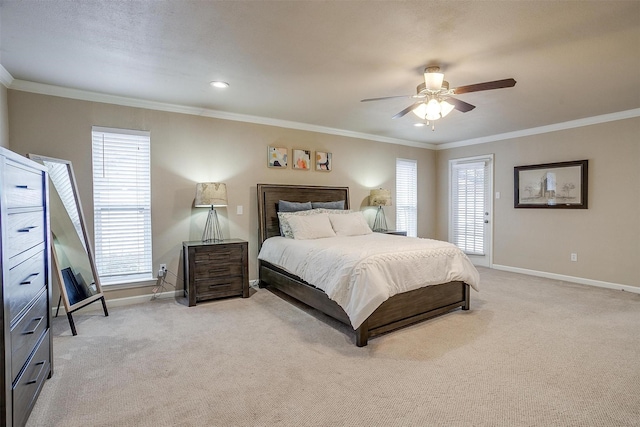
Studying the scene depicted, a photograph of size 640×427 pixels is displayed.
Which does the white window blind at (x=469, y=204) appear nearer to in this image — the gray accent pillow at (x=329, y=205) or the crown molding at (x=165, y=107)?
the crown molding at (x=165, y=107)

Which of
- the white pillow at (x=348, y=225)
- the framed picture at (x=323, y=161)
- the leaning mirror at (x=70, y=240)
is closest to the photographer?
the leaning mirror at (x=70, y=240)

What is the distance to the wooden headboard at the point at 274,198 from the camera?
470 centimetres

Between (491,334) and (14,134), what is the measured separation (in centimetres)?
505

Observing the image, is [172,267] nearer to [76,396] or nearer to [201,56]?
[76,396]

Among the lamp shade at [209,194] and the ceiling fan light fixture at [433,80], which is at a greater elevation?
the ceiling fan light fixture at [433,80]

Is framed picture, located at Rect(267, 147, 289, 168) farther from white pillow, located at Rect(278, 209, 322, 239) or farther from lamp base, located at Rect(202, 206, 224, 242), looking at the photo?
lamp base, located at Rect(202, 206, 224, 242)

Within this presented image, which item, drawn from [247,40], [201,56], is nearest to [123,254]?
[201,56]

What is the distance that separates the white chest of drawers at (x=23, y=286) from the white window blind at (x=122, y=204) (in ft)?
5.25

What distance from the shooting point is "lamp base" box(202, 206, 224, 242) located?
4.37 m

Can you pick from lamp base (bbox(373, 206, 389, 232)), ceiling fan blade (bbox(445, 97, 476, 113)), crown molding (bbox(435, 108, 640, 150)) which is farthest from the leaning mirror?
crown molding (bbox(435, 108, 640, 150))

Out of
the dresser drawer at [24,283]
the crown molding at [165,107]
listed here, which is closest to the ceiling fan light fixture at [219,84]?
the crown molding at [165,107]

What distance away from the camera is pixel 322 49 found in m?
2.57

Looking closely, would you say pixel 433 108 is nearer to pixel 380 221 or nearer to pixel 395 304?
pixel 395 304

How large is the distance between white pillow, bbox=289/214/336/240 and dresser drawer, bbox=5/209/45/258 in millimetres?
2552
